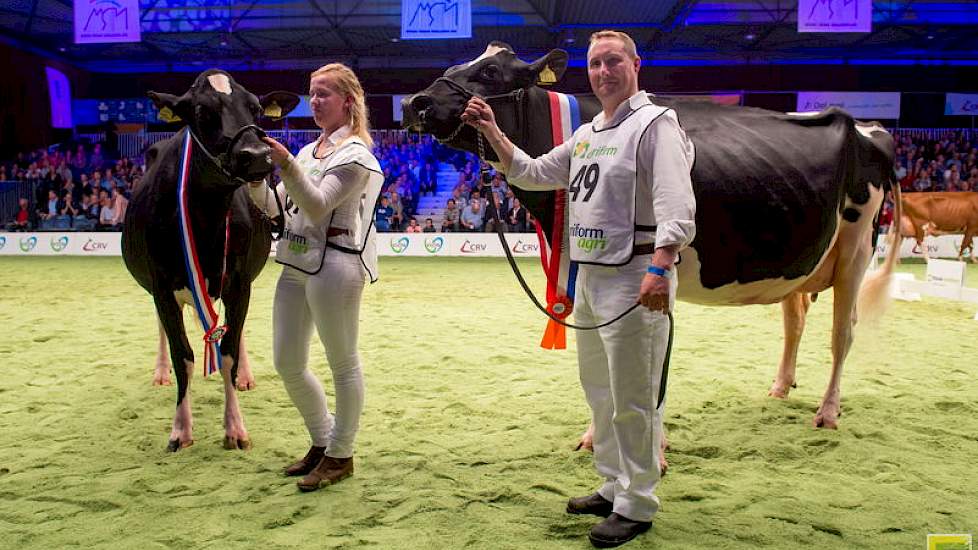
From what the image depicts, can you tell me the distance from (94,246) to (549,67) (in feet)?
48.8

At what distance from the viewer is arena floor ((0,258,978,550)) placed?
8.68 ft

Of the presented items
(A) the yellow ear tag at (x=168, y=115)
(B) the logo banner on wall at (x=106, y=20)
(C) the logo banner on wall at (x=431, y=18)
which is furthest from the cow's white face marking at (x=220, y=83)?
(B) the logo banner on wall at (x=106, y=20)

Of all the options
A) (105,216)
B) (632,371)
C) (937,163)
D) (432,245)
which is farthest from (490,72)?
(937,163)

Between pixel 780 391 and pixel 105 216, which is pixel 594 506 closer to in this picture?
pixel 780 391

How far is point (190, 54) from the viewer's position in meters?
23.0

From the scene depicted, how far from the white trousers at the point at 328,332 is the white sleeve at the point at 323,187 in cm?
26

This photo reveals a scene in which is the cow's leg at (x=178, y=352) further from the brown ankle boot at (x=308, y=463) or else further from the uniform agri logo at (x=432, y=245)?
Answer: the uniform agri logo at (x=432, y=245)

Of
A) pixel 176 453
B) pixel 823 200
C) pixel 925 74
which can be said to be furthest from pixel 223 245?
pixel 925 74

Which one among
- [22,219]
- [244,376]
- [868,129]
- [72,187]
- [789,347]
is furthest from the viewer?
[72,187]

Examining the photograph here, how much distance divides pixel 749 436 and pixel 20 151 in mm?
24188

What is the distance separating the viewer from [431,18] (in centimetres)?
1180

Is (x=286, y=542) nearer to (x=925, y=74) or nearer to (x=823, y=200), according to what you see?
(x=823, y=200)

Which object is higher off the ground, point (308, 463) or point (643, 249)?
point (643, 249)

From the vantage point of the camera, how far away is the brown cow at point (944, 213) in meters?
13.2
